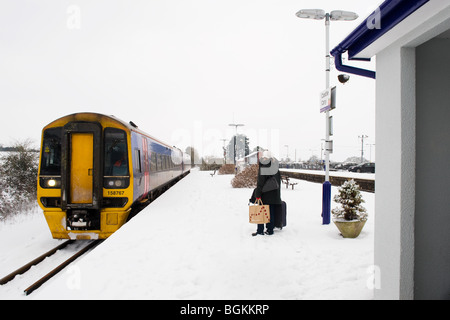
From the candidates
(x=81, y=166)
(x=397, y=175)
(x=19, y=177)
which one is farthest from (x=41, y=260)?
(x=19, y=177)

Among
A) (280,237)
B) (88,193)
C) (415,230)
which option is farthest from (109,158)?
(415,230)

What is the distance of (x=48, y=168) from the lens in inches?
263

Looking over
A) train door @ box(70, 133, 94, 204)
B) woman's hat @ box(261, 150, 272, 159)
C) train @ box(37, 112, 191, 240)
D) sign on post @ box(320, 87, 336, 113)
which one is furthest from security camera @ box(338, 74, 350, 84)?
train door @ box(70, 133, 94, 204)

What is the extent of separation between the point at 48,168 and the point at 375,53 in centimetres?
729

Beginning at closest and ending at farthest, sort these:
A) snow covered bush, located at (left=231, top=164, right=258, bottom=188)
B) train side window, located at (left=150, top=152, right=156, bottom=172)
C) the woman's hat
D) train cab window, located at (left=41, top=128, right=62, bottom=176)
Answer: the woman's hat
train cab window, located at (left=41, top=128, right=62, bottom=176)
train side window, located at (left=150, top=152, right=156, bottom=172)
snow covered bush, located at (left=231, top=164, right=258, bottom=188)

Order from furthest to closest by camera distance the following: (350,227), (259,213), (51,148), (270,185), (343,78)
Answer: (51,148) → (270,185) → (259,213) → (350,227) → (343,78)

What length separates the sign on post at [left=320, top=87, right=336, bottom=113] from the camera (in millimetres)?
6319

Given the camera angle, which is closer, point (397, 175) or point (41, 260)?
point (397, 175)

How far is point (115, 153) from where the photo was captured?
276 inches

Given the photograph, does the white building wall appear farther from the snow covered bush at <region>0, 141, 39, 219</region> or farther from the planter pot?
the snow covered bush at <region>0, 141, 39, 219</region>

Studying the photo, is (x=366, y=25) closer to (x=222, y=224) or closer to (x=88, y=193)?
(x=222, y=224)

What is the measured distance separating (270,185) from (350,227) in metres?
1.71

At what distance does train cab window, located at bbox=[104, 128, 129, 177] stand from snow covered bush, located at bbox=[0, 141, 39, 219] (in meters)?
10.4

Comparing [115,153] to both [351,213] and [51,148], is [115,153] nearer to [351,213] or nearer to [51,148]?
[51,148]
